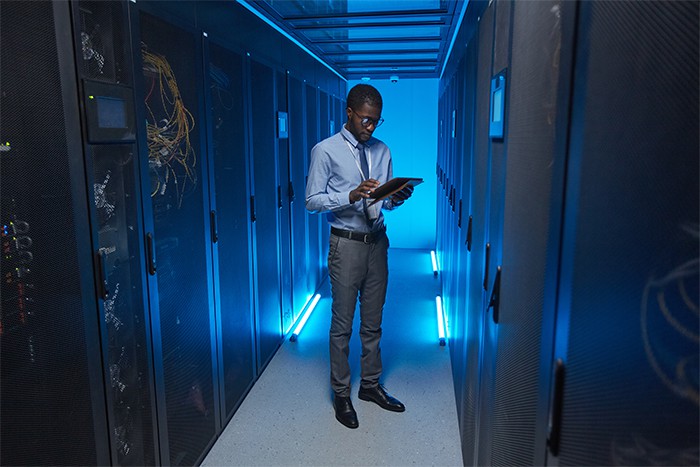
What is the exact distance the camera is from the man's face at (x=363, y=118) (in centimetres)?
247

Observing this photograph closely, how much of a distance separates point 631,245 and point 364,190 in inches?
71.4

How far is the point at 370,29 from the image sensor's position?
3.75 metres

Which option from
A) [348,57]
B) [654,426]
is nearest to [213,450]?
[654,426]

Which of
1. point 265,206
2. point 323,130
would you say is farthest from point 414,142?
point 265,206

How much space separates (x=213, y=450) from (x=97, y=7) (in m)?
2.00

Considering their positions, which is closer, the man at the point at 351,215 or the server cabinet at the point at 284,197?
the man at the point at 351,215

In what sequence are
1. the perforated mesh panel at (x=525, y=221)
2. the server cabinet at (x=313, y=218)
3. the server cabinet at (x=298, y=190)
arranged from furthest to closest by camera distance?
the server cabinet at (x=313, y=218), the server cabinet at (x=298, y=190), the perforated mesh panel at (x=525, y=221)

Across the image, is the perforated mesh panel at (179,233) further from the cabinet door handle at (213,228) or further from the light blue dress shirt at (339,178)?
the light blue dress shirt at (339,178)

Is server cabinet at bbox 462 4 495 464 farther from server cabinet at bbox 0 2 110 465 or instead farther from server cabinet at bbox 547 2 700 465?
server cabinet at bbox 0 2 110 465

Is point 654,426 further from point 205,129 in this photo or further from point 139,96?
point 205,129

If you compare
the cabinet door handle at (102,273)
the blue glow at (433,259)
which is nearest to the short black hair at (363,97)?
the cabinet door handle at (102,273)

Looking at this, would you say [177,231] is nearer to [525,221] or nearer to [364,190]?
[364,190]

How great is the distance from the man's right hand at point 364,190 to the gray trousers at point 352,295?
0.25 meters

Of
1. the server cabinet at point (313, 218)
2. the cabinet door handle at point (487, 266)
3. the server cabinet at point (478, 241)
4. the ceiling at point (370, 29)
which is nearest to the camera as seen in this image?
the cabinet door handle at point (487, 266)
